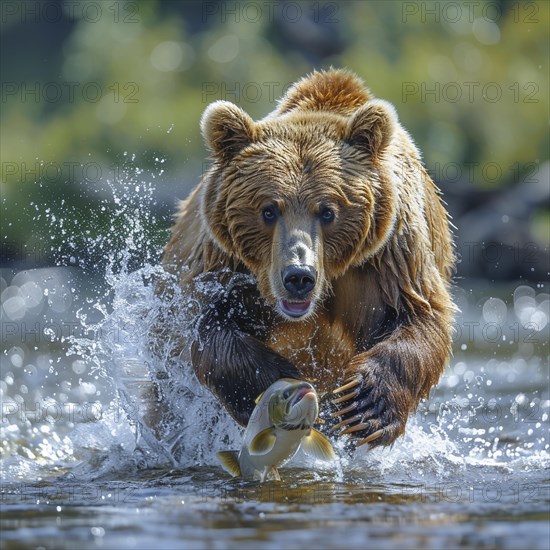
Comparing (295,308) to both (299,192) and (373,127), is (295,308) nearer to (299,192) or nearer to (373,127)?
(299,192)

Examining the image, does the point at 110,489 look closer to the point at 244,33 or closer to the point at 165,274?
the point at 165,274

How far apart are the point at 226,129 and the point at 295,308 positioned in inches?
42.5

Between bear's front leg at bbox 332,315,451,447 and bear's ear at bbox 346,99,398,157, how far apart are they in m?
0.99

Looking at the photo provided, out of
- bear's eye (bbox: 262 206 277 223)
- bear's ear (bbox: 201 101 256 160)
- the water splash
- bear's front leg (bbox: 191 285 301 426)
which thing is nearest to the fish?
bear's front leg (bbox: 191 285 301 426)

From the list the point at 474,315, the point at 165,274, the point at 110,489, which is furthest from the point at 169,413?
the point at 474,315

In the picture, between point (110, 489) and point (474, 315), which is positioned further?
point (474, 315)

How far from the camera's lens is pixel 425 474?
6227 millimetres

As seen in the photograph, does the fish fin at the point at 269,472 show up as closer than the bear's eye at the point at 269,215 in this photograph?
Yes

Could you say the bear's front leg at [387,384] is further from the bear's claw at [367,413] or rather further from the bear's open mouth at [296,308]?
the bear's open mouth at [296,308]

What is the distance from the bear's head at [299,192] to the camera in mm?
6086

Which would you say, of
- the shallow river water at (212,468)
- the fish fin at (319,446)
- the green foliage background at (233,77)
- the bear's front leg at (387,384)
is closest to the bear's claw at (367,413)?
the bear's front leg at (387,384)

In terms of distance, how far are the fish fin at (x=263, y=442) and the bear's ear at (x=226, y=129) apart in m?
1.71

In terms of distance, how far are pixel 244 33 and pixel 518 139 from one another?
5622 millimetres

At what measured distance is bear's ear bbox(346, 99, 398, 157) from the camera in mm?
6266
